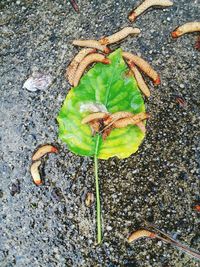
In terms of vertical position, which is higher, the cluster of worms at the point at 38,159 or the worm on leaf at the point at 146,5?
the worm on leaf at the point at 146,5

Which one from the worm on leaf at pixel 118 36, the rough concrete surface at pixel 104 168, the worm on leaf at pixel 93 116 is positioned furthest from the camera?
the worm on leaf at pixel 118 36

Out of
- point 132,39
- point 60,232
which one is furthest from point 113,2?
point 60,232

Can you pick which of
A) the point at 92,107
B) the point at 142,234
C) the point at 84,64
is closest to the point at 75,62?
the point at 84,64

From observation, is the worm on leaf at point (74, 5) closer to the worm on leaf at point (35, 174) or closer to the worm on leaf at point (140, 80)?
the worm on leaf at point (140, 80)

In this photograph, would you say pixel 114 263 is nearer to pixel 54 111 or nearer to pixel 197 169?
pixel 197 169

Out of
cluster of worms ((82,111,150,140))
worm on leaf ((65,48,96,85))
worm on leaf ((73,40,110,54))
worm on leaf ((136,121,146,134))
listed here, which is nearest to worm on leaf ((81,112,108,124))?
cluster of worms ((82,111,150,140))

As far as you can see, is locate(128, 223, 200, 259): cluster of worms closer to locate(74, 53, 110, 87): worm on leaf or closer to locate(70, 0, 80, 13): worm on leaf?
locate(74, 53, 110, 87): worm on leaf

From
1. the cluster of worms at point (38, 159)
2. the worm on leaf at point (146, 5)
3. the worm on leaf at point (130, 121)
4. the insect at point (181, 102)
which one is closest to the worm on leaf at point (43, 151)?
the cluster of worms at point (38, 159)
